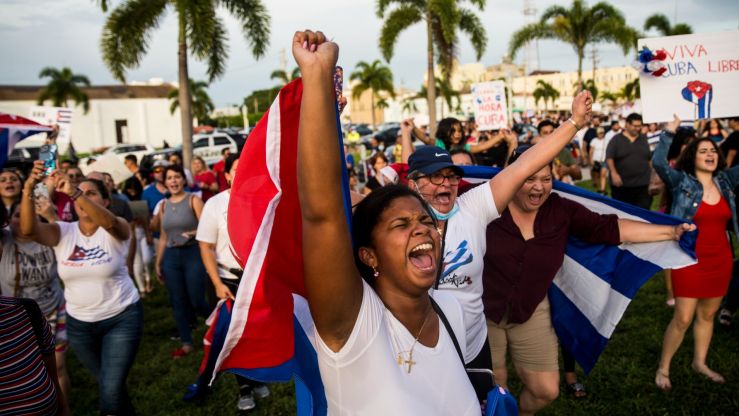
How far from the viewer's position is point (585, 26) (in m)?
30.3

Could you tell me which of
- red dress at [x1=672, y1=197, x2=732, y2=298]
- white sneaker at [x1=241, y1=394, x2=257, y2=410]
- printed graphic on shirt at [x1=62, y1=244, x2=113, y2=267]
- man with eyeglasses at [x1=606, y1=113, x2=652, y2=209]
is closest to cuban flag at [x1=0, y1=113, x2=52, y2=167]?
printed graphic on shirt at [x1=62, y1=244, x2=113, y2=267]

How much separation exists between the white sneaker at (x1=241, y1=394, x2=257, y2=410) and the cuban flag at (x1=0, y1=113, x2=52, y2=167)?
104 inches

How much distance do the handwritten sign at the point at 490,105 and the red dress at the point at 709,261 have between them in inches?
269

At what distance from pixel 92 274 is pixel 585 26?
30.9m

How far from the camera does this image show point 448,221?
3.35 metres

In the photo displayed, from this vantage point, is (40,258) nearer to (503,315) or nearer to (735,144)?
(503,315)

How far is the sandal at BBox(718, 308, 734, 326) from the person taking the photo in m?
6.05

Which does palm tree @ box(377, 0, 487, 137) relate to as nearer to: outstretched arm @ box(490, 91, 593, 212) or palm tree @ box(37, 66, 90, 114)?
outstretched arm @ box(490, 91, 593, 212)

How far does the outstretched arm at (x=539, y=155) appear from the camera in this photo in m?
3.00

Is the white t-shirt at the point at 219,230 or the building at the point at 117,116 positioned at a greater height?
the building at the point at 117,116

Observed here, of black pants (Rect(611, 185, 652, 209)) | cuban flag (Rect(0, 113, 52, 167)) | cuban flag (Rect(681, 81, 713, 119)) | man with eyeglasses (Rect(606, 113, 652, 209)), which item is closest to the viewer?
cuban flag (Rect(0, 113, 52, 167))

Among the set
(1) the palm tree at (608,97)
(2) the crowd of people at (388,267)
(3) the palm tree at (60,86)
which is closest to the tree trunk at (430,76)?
(2) the crowd of people at (388,267)

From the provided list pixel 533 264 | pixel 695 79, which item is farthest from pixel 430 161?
pixel 695 79

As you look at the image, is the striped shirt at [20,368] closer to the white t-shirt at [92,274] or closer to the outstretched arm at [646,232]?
the white t-shirt at [92,274]
